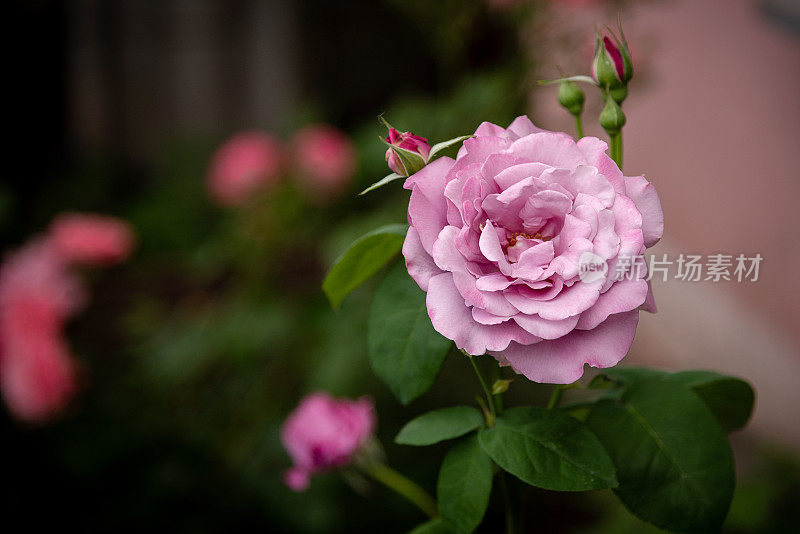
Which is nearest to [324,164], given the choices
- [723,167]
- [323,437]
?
[323,437]

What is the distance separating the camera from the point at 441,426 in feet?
1.15

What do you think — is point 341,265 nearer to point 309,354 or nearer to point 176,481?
point 176,481

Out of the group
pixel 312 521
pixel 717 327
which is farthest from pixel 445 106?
pixel 717 327

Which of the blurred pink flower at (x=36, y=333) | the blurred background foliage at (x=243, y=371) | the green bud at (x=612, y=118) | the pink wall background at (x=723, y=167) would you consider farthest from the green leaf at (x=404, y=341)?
the pink wall background at (x=723, y=167)

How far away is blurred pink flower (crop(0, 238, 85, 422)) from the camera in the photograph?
2.81 ft

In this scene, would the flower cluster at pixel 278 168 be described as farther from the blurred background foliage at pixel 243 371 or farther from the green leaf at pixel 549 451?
the green leaf at pixel 549 451

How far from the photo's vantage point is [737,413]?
1.36ft

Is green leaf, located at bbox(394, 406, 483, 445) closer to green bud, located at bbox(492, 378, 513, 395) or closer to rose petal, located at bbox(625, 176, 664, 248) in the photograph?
green bud, located at bbox(492, 378, 513, 395)

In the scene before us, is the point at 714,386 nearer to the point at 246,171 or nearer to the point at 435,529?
the point at 435,529

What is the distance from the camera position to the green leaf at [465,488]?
315mm

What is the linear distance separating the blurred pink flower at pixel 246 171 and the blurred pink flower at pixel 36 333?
0.38 meters

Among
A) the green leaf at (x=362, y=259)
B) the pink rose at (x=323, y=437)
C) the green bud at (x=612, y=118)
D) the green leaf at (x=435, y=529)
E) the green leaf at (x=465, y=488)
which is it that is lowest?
the pink rose at (x=323, y=437)

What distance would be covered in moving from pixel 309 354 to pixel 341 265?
932 mm

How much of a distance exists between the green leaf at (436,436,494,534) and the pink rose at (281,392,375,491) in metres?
0.15
